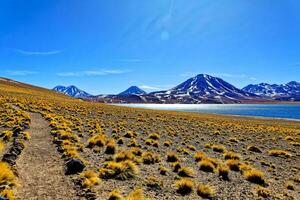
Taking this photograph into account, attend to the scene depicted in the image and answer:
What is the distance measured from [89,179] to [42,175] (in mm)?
2064

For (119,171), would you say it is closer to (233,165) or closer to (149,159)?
(149,159)

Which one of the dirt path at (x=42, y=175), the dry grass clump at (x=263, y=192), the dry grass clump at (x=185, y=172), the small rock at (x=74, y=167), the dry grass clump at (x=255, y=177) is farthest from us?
the dry grass clump at (x=185, y=172)

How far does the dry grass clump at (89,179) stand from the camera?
1049cm

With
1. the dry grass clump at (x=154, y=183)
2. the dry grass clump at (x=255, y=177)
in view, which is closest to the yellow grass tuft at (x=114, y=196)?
the dry grass clump at (x=154, y=183)

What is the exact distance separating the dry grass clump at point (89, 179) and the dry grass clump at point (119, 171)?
2.13 ft

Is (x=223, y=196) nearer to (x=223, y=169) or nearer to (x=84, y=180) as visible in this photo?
(x=223, y=169)

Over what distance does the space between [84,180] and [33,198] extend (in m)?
2.22

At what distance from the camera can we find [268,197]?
36.6 ft

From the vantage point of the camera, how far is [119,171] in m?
12.7

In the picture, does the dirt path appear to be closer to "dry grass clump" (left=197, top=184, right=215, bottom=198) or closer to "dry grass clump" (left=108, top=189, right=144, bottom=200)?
"dry grass clump" (left=108, top=189, right=144, bottom=200)

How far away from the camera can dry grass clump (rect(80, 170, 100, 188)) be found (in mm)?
10489

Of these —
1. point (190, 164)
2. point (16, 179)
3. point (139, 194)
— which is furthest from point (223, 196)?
point (16, 179)

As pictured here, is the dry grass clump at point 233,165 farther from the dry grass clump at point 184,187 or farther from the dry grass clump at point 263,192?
the dry grass clump at point 184,187

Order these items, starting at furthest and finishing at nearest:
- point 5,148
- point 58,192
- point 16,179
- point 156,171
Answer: point 5,148
point 156,171
point 16,179
point 58,192
